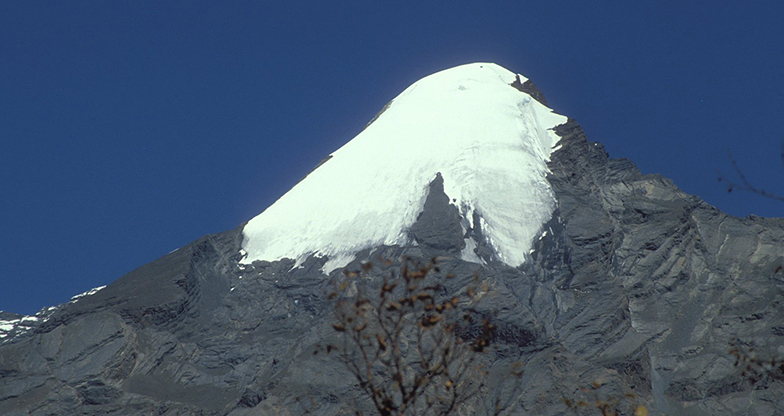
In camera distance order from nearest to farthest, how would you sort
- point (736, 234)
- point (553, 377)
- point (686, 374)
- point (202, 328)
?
point (553, 377), point (686, 374), point (202, 328), point (736, 234)

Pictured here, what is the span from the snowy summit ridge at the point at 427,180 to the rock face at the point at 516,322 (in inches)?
48.9

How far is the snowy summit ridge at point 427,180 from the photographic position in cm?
5378

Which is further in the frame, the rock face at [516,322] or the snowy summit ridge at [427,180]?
the snowy summit ridge at [427,180]

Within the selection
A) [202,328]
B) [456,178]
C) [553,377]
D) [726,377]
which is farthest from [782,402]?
[202,328]

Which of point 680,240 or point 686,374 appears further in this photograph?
point 680,240

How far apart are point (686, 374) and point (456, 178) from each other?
17748 millimetres

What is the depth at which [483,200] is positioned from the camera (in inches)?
2160

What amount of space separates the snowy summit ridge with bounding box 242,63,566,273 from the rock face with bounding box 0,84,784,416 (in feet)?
4.07

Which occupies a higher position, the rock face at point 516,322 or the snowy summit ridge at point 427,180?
the snowy summit ridge at point 427,180

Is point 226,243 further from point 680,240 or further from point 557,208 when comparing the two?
point 680,240

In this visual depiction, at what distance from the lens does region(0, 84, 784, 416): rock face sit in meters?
44.4

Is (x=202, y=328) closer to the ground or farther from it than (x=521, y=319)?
farther from it

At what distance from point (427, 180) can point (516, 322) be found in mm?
13281

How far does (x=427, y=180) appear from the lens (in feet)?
186
